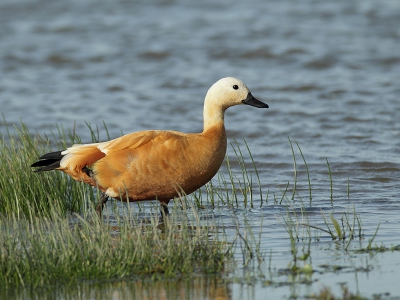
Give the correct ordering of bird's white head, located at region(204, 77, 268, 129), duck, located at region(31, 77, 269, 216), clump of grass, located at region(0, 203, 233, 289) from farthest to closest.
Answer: bird's white head, located at region(204, 77, 268, 129), duck, located at region(31, 77, 269, 216), clump of grass, located at region(0, 203, 233, 289)

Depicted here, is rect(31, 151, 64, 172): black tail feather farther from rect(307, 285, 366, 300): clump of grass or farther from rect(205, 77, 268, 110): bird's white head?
rect(307, 285, 366, 300): clump of grass

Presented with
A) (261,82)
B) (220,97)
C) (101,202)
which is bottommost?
(101,202)

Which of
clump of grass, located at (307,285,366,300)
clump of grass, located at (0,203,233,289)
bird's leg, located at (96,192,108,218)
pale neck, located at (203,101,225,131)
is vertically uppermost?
pale neck, located at (203,101,225,131)

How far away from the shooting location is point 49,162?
7258 millimetres

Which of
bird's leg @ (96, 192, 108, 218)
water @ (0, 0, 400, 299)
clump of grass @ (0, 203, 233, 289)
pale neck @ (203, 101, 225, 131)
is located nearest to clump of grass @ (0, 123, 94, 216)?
bird's leg @ (96, 192, 108, 218)

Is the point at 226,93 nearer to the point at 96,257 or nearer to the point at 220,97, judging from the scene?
the point at 220,97

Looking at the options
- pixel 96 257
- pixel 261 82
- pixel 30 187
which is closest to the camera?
pixel 96 257

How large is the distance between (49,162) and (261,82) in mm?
10181

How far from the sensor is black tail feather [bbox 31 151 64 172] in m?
7.16

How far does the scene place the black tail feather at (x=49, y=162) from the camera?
282 inches

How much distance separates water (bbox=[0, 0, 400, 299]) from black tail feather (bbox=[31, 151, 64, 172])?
1815 millimetres

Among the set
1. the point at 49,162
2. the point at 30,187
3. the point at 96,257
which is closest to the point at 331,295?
the point at 96,257

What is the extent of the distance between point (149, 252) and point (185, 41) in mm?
15612

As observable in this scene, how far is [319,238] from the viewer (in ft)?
20.9
